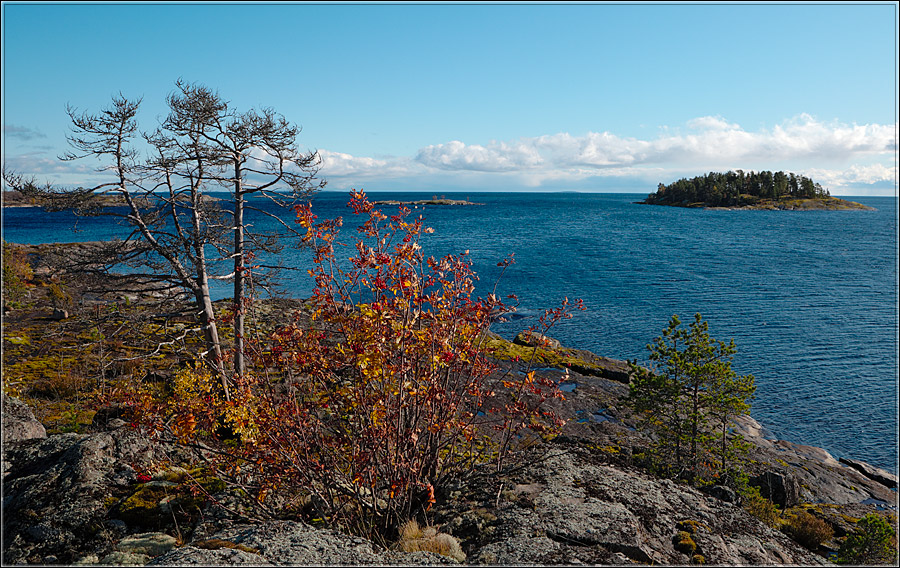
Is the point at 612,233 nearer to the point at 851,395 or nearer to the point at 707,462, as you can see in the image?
the point at 851,395

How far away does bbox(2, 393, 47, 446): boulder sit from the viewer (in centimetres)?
1209

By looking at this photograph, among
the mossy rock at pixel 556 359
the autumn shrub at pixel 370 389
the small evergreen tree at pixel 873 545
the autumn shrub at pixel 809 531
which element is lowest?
the autumn shrub at pixel 809 531

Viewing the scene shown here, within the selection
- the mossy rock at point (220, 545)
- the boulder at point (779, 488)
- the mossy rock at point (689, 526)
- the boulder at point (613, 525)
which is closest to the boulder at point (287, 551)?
the mossy rock at point (220, 545)

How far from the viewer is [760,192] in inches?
6048

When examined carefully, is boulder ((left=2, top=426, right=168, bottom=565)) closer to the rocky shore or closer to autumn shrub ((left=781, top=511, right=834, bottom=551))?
the rocky shore

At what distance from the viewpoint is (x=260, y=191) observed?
15.3 metres

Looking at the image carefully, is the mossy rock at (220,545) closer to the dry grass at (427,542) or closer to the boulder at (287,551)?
the boulder at (287,551)

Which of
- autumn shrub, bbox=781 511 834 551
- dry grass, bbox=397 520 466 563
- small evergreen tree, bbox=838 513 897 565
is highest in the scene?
dry grass, bbox=397 520 466 563

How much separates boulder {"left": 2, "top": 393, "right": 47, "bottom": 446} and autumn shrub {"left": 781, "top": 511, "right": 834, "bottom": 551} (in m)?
18.8

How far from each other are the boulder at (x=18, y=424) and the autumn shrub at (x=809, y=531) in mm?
18818

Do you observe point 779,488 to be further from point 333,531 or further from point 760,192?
point 760,192

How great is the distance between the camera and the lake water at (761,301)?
22906 mm

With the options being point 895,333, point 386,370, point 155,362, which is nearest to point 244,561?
point 386,370

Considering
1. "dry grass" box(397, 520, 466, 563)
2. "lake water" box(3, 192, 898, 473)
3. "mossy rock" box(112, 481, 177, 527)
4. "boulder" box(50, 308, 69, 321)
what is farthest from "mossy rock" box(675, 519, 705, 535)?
"boulder" box(50, 308, 69, 321)
